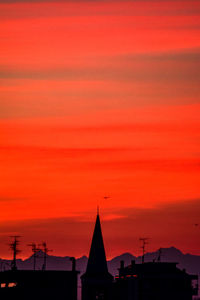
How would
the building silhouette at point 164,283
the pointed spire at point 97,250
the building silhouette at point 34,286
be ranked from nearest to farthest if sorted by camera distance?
1. the building silhouette at point 34,286
2. the building silhouette at point 164,283
3. the pointed spire at point 97,250

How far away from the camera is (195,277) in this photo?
196 meters

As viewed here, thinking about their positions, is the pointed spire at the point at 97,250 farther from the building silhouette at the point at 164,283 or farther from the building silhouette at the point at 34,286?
the building silhouette at the point at 34,286

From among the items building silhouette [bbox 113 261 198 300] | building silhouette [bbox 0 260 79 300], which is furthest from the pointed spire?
building silhouette [bbox 0 260 79 300]

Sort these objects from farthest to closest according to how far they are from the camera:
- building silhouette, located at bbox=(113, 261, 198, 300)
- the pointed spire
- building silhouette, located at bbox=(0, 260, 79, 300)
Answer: the pointed spire < building silhouette, located at bbox=(113, 261, 198, 300) < building silhouette, located at bbox=(0, 260, 79, 300)

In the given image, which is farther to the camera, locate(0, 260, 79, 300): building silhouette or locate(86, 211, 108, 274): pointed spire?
locate(86, 211, 108, 274): pointed spire

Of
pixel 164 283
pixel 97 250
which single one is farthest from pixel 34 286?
pixel 164 283

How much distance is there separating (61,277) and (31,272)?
7743 mm

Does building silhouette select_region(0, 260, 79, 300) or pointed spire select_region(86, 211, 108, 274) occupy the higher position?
pointed spire select_region(86, 211, 108, 274)

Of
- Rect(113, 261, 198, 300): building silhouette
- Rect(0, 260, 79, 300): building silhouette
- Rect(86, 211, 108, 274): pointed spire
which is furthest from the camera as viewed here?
Rect(86, 211, 108, 274): pointed spire

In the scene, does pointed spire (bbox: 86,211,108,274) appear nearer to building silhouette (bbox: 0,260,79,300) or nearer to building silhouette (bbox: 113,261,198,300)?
building silhouette (bbox: 113,261,198,300)

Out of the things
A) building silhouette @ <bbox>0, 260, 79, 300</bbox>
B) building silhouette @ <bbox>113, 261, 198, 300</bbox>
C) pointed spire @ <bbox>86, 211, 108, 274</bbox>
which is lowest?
building silhouette @ <bbox>0, 260, 79, 300</bbox>

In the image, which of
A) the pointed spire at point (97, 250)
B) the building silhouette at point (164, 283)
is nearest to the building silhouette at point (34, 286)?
the pointed spire at point (97, 250)

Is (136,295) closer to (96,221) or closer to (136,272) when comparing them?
(136,272)

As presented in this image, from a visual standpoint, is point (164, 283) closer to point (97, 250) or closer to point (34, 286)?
point (97, 250)
